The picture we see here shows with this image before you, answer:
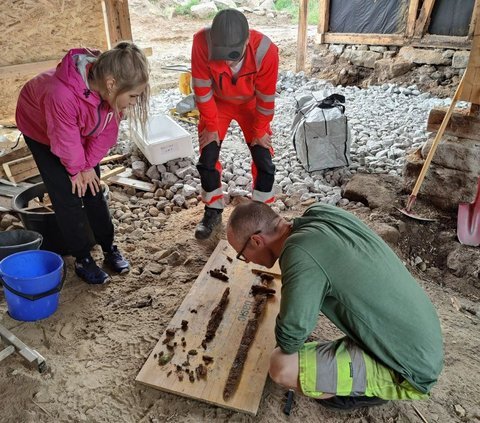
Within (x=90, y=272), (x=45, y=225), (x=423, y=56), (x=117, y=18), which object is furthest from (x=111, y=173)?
(x=423, y=56)

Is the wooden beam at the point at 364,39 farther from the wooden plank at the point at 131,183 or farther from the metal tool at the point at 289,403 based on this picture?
the metal tool at the point at 289,403

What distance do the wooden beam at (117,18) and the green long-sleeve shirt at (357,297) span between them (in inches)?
182

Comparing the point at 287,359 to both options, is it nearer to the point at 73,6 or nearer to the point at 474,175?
the point at 474,175

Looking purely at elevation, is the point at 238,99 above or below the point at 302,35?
above

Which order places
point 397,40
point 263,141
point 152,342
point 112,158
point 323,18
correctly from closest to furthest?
point 152,342, point 263,141, point 112,158, point 397,40, point 323,18

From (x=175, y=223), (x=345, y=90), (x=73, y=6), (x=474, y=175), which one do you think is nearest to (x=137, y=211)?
(x=175, y=223)

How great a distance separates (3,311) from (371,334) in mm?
2335

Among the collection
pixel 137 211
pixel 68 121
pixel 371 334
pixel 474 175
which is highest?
pixel 68 121

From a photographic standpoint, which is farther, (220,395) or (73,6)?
(73,6)

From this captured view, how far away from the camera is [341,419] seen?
6.83 feet

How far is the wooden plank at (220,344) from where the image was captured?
6.95ft

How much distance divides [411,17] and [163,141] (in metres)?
5.71

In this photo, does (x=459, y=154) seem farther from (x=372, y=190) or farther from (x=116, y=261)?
(x=116, y=261)

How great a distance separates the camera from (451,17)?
7.35m
